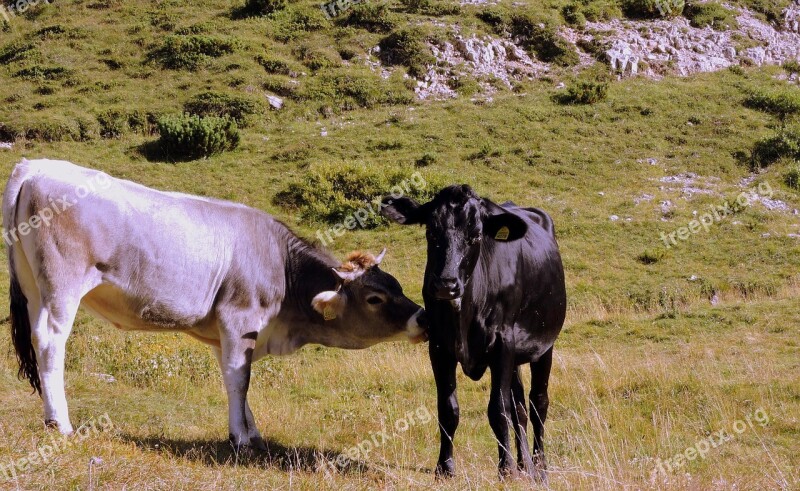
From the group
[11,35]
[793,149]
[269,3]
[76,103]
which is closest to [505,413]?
[793,149]

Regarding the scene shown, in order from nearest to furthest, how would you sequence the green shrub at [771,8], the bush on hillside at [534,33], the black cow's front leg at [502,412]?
the black cow's front leg at [502,412]
the bush on hillside at [534,33]
the green shrub at [771,8]

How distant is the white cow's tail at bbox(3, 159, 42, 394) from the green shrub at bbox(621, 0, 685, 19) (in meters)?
34.8

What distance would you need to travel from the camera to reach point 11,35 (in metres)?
36.8

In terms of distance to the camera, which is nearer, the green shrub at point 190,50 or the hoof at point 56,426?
the hoof at point 56,426

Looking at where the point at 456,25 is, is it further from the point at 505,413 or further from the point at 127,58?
the point at 505,413

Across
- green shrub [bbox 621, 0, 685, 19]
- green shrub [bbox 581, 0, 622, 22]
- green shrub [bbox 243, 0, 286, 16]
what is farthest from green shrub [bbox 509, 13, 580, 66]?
green shrub [bbox 243, 0, 286, 16]

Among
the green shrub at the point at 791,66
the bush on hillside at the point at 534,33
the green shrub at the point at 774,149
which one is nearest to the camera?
the green shrub at the point at 774,149

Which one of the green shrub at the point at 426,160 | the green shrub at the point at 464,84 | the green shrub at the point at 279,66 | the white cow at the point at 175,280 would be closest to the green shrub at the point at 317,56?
the green shrub at the point at 279,66

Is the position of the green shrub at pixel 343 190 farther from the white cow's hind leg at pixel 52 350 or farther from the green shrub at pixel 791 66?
the green shrub at pixel 791 66

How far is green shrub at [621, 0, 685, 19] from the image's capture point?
36375 millimetres

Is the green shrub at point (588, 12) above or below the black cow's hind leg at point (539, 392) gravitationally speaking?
below

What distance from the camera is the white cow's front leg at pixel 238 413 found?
7.32 meters

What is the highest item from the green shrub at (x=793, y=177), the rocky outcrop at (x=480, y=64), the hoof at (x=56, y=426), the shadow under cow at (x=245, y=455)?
A: the hoof at (x=56, y=426)

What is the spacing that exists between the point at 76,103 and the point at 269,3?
37.7 feet
